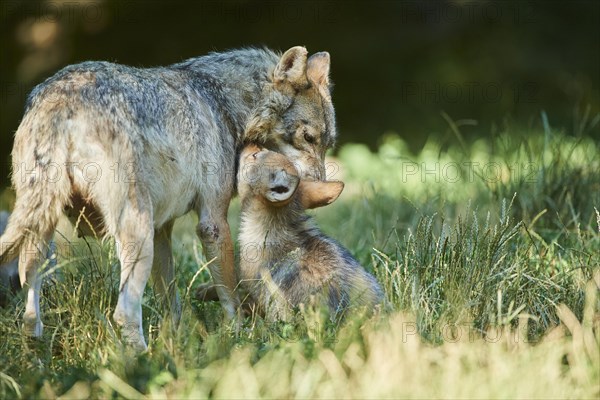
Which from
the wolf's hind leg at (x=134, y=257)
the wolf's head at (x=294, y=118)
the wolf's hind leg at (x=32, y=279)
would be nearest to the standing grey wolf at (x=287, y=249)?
the wolf's head at (x=294, y=118)

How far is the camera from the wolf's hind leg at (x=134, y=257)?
484 cm

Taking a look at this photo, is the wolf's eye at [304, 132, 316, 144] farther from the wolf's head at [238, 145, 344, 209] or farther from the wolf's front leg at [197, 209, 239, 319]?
the wolf's front leg at [197, 209, 239, 319]

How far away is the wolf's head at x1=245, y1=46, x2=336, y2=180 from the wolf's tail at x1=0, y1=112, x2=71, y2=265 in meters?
1.55

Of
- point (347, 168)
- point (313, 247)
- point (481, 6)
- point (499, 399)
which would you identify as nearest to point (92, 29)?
point (347, 168)

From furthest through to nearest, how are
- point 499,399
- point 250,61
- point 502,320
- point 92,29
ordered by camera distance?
point 92,29 → point 250,61 → point 502,320 → point 499,399

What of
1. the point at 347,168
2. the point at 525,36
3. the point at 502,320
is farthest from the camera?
the point at 525,36

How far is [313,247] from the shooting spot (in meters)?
5.60

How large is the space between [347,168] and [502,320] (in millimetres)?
6001

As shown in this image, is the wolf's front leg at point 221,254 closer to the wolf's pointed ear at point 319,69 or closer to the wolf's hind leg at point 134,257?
the wolf's hind leg at point 134,257

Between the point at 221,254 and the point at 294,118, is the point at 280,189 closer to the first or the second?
the point at 221,254

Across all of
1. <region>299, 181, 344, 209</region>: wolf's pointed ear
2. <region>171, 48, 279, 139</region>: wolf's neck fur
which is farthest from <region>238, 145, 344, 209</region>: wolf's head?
<region>171, 48, 279, 139</region>: wolf's neck fur

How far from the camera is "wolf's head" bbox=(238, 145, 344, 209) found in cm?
561

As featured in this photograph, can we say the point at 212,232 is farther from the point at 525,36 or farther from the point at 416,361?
the point at 525,36

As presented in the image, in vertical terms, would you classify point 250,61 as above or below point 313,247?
above
